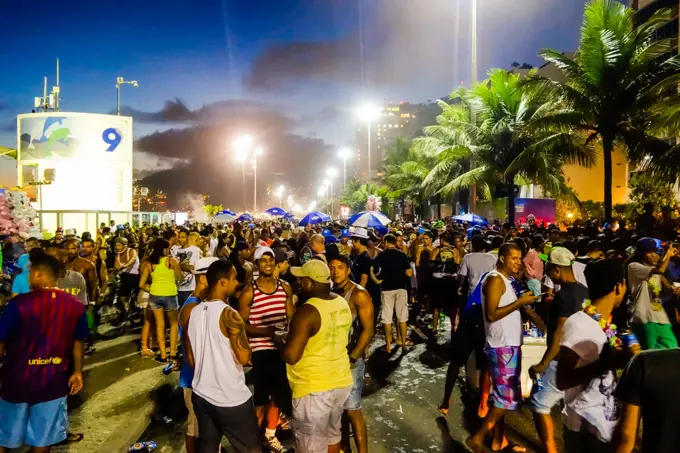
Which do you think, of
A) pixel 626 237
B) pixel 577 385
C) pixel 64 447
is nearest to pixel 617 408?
pixel 577 385

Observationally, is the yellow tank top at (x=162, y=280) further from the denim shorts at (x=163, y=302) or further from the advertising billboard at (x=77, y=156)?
the advertising billboard at (x=77, y=156)

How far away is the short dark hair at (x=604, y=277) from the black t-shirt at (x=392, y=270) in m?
5.18

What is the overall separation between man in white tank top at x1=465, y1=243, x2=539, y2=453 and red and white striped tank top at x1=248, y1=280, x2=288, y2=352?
1.91 m

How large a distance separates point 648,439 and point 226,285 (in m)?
2.65

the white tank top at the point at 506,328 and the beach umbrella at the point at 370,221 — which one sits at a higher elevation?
the beach umbrella at the point at 370,221

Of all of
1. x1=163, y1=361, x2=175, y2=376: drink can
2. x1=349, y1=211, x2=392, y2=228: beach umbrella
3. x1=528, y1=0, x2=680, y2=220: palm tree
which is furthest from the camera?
x1=349, y1=211, x2=392, y2=228: beach umbrella

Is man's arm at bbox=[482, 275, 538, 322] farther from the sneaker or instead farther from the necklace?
the sneaker

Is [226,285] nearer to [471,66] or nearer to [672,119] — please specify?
[672,119]

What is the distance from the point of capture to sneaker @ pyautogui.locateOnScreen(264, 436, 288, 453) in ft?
16.5

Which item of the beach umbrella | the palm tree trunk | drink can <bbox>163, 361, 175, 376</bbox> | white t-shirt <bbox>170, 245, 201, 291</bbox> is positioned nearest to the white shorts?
white t-shirt <bbox>170, 245, 201, 291</bbox>

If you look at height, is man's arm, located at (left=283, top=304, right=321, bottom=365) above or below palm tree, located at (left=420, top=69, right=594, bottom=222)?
below

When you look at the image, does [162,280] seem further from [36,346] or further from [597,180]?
[597,180]

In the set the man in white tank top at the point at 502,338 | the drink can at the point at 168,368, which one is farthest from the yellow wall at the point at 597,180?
the man in white tank top at the point at 502,338

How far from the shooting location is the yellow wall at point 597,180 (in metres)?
39.2
